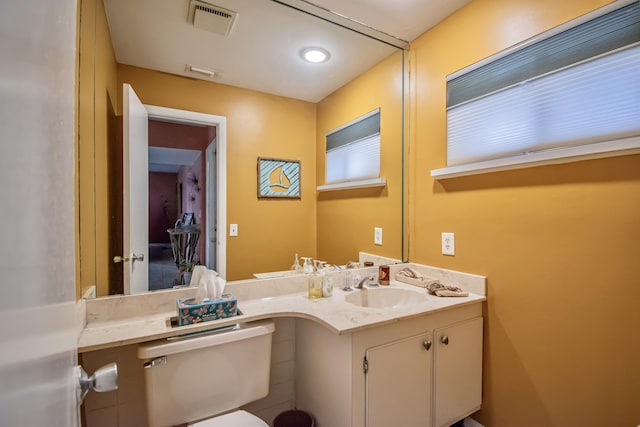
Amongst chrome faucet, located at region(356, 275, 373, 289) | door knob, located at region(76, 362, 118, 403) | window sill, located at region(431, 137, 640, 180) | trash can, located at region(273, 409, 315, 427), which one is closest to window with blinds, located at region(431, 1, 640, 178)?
window sill, located at region(431, 137, 640, 180)

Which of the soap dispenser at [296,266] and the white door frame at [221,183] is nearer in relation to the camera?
the white door frame at [221,183]

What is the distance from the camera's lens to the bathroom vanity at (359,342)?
117 centimetres

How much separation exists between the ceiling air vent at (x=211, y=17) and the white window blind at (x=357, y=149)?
0.83 m

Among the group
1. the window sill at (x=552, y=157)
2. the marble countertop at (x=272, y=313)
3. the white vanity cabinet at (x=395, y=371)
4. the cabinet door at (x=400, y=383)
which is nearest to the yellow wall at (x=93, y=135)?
the marble countertop at (x=272, y=313)

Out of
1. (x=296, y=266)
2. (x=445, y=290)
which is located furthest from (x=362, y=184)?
(x=445, y=290)

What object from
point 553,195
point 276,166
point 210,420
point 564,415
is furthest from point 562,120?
point 210,420

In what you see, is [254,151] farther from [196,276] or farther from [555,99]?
[555,99]

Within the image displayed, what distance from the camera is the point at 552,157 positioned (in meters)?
1.26

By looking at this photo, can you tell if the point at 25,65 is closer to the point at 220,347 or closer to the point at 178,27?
the point at 220,347

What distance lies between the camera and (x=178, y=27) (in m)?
1.43

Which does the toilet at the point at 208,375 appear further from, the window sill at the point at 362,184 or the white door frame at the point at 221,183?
the window sill at the point at 362,184

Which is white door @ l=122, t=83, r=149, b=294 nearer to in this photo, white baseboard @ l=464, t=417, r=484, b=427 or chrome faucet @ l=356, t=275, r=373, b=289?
chrome faucet @ l=356, t=275, r=373, b=289

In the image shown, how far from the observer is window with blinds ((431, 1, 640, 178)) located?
3.59 ft

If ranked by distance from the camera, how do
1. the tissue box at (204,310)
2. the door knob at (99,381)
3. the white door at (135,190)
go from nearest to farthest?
the door knob at (99,381) → the tissue box at (204,310) → the white door at (135,190)
